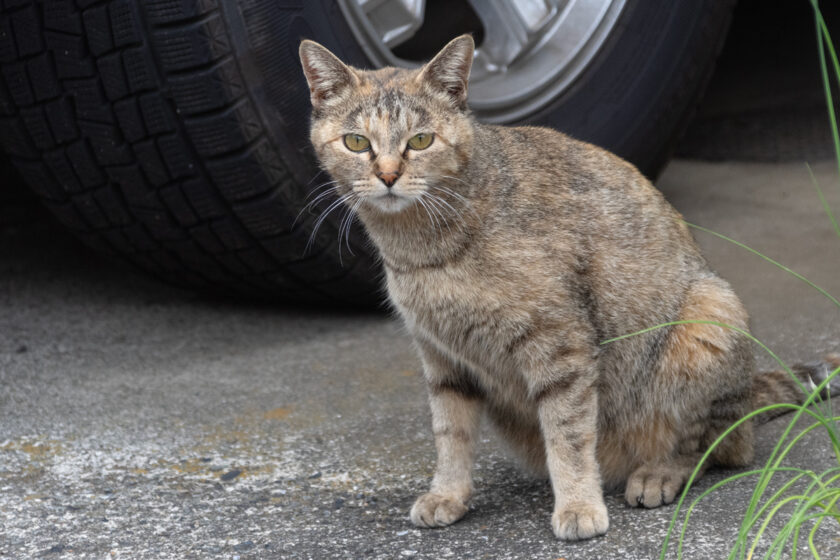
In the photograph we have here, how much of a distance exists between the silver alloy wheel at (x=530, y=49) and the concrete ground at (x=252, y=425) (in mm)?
845

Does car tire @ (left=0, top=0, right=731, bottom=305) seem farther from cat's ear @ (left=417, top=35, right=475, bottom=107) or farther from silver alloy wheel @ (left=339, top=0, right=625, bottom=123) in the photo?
cat's ear @ (left=417, top=35, right=475, bottom=107)

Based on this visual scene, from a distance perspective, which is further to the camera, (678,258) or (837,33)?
(837,33)

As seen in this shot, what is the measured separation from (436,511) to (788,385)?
991mm

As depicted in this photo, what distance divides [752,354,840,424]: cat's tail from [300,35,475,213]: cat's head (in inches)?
37.2

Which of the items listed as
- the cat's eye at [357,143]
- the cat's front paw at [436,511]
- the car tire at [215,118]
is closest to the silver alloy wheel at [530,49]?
the car tire at [215,118]

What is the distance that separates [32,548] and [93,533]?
126mm

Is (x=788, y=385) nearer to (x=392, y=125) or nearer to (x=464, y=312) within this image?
(x=464, y=312)

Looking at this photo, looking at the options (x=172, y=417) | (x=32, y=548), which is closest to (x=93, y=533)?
(x=32, y=548)

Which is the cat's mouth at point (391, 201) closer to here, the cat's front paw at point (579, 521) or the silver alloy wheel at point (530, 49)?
the cat's front paw at point (579, 521)

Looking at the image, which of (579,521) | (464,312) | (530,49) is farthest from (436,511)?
(530,49)

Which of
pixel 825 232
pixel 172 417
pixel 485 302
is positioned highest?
pixel 485 302

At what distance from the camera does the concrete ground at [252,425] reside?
211 cm

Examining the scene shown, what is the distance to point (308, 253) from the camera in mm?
3096

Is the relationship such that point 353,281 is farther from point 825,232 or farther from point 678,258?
point 825,232
